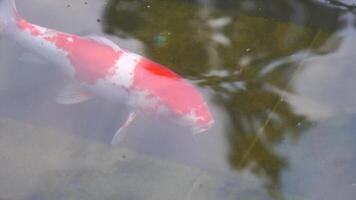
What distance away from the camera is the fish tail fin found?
3193mm

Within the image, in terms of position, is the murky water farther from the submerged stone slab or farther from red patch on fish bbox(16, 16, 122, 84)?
red patch on fish bbox(16, 16, 122, 84)

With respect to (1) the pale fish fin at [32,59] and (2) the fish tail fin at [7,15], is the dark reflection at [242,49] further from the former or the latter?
(2) the fish tail fin at [7,15]

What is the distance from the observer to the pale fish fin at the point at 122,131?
118 inches

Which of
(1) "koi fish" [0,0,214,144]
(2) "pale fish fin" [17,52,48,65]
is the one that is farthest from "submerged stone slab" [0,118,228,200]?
(2) "pale fish fin" [17,52,48,65]

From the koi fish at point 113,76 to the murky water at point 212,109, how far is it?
9 cm

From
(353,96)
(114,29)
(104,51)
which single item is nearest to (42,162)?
(104,51)

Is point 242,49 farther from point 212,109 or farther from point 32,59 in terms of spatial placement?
point 32,59

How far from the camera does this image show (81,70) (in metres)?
3.06

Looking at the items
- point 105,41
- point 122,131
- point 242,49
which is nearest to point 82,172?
point 122,131

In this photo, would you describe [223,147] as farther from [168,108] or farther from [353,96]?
[353,96]

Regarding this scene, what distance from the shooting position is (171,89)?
2.96 meters

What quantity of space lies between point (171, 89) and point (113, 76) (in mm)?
328

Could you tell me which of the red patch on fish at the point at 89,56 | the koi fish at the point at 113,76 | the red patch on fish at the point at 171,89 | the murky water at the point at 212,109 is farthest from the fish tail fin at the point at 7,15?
the red patch on fish at the point at 171,89

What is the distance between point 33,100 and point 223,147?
3.64ft
